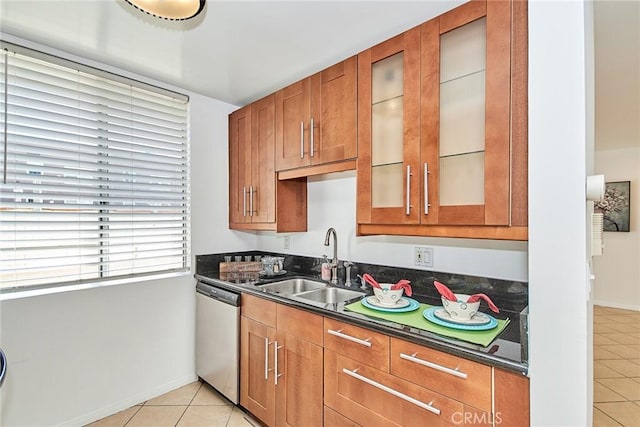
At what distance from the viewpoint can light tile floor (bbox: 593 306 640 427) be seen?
2248 millimetres

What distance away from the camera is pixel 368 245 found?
226 cm

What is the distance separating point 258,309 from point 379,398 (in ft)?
3.12

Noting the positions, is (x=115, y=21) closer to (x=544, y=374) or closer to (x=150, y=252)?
(x=150, y=252)

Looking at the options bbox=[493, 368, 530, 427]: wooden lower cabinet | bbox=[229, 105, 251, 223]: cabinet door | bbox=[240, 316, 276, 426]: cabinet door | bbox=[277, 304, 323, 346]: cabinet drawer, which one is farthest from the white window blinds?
bbox=[493, 368, 530, 427]: wooden lower cabinet

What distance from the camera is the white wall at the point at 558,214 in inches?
37.7

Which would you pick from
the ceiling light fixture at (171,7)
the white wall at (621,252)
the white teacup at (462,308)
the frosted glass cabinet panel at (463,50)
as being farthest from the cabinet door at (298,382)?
the white wall at (621,252)

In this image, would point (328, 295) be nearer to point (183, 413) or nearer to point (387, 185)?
point (387, 185)

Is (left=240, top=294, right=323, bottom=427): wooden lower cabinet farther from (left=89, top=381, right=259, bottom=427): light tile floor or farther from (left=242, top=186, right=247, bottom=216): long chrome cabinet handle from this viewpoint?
(left=242, top=186, right=247, bottom=216): long chrome cabinet handle

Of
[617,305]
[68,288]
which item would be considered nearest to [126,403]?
[68,288]

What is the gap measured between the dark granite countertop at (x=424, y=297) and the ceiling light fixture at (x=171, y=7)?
1.49 meters

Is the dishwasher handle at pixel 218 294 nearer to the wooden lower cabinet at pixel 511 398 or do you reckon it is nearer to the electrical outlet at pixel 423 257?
the electrical outlet at pixel 423 257

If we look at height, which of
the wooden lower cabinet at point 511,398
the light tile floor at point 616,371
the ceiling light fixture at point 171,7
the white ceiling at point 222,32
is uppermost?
the white ceiling at point 222,32

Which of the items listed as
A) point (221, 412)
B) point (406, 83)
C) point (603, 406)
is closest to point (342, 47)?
point (406, 83)

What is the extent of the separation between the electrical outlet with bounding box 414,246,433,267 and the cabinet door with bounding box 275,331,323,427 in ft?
2.64
